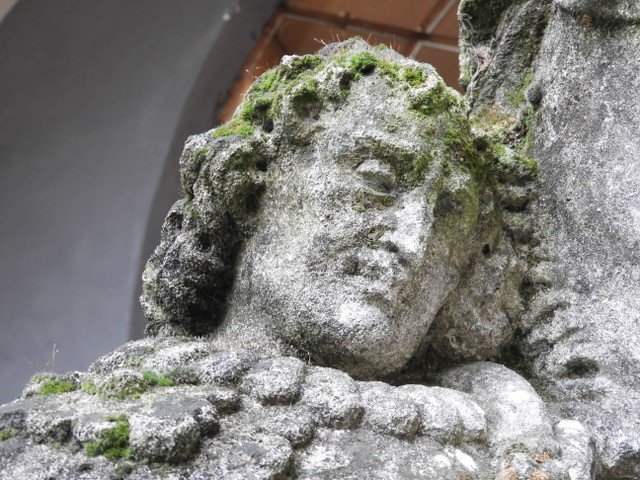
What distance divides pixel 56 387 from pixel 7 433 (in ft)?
0.68

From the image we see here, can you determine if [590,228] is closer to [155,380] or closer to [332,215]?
[332,215]

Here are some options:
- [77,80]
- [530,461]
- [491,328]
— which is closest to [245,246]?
[491,328]

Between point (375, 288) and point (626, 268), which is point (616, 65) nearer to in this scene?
point (626, 268)

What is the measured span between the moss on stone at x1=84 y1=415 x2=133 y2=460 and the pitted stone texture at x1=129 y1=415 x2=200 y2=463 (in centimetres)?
1

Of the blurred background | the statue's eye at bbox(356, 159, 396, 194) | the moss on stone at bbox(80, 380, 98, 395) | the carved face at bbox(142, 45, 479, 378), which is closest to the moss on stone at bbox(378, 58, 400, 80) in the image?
A: the carved face at bbox(142, 45, 479, 378)

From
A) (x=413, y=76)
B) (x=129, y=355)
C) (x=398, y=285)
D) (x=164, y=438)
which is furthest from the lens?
(x=413, y=76)

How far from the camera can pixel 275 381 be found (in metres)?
1.88

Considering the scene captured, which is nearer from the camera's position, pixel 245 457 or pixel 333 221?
pixel 245 457

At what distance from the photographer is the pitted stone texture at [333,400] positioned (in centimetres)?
185

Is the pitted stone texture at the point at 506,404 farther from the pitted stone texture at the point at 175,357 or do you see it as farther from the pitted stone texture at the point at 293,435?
the pitted stone texture at the point at 175,357

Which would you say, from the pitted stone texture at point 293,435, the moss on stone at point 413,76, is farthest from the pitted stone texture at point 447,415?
the moss on stone at point 413,76

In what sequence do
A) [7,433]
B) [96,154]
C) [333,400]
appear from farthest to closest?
[96,154] < [333,400] < [7,433]

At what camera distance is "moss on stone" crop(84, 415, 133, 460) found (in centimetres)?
165

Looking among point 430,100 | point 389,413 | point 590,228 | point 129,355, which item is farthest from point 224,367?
point 590,228
